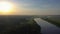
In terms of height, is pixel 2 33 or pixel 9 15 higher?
pixel 9 15

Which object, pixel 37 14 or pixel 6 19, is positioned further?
pixel 6 19

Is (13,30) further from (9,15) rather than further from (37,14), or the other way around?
(37,14)

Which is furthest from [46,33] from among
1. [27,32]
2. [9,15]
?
[9,15]

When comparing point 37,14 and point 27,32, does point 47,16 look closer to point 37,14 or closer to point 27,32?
point 37,14

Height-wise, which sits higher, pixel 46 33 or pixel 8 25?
pixel 8 25

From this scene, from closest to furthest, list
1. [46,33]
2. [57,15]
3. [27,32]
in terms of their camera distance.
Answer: [57,15] < [27,32] < [46,33]

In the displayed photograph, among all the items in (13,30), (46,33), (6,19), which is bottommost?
(46,33)

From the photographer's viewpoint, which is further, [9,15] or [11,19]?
[11,19]

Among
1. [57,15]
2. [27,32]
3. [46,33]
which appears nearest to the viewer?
[57,15]

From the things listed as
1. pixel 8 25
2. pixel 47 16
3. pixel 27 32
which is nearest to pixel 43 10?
pixel 47 16
